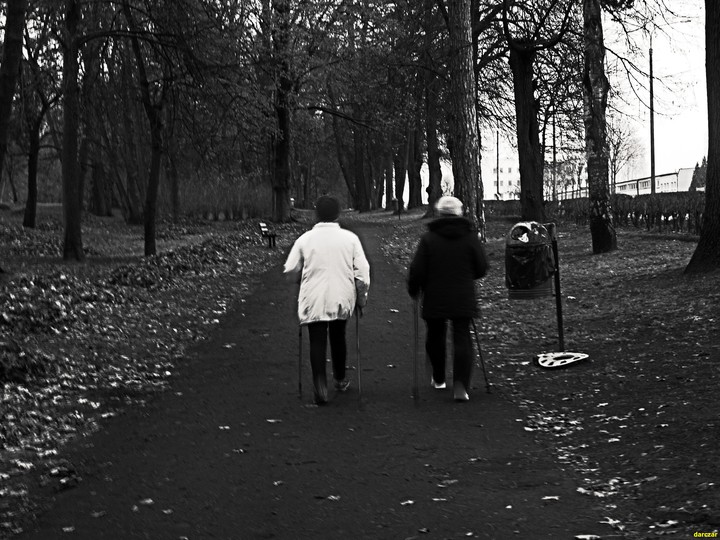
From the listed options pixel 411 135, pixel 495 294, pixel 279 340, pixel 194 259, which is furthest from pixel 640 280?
pixel 411 135

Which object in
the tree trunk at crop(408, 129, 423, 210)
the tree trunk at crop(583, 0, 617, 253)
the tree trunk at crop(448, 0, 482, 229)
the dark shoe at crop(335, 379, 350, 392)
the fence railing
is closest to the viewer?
the dark shoe at crop(335, 379, 350, 392)

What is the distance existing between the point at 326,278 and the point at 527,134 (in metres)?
23.1

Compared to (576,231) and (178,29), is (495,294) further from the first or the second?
(576,231)

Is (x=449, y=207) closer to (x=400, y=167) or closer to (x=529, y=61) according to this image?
(x=529, y=61)

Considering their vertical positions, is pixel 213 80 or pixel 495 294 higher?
pixel 213 80

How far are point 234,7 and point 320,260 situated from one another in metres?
13.2

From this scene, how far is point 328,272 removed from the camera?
8.48m

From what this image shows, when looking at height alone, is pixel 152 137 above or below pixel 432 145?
below

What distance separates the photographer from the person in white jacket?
8430mm

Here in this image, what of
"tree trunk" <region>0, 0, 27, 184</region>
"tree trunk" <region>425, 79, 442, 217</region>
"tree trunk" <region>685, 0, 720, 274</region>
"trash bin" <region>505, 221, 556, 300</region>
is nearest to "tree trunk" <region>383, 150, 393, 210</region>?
"tree trunk" <region>425, 79, 442, 217</region>

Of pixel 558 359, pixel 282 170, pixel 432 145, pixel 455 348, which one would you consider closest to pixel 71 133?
pixel 558 359

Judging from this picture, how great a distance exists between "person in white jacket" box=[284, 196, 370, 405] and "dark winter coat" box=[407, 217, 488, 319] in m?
0.55

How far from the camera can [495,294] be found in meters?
16.7

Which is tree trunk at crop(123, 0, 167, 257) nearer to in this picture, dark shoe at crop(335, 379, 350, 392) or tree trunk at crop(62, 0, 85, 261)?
tree trunk at crop(62, 0, 85, 261)
